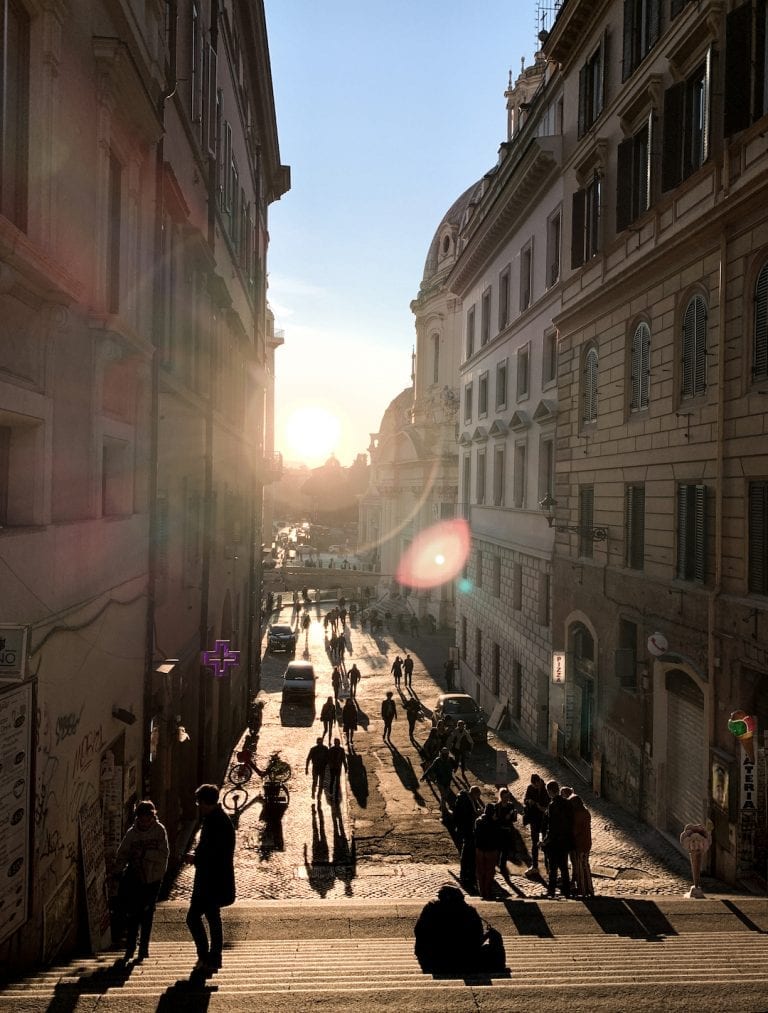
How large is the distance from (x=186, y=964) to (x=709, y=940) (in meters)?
5.48

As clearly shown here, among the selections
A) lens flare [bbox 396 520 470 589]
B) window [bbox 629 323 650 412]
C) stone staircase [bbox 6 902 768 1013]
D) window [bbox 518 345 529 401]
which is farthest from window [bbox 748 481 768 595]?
lens flare [bbox 396 520 470 589]

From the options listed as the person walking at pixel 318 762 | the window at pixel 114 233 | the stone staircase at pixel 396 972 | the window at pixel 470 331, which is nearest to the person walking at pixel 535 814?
the stone staircase at pixel 396 972

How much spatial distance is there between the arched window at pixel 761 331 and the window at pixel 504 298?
18.3 metres

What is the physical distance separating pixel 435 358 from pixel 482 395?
1262 inches

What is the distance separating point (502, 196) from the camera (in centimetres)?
2959

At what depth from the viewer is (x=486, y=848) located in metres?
12.2

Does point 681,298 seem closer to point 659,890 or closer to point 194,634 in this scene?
point 659,890

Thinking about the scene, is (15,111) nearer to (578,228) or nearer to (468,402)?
(578,228)

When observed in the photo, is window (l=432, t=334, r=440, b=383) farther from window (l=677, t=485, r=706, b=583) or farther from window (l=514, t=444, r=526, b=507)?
window (l=677, t=485, r=706, b=583)

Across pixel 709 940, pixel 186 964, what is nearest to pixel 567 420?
pixel 709 940

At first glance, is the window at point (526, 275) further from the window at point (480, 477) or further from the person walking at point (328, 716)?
the person walking at point (328, 716)

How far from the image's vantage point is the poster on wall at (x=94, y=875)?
9.57 meters

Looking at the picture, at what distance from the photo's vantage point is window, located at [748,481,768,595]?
526 inches

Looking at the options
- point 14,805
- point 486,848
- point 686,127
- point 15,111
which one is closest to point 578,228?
point 686,127
